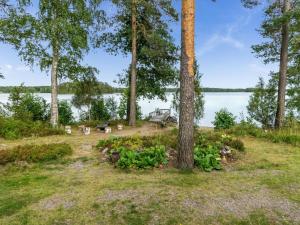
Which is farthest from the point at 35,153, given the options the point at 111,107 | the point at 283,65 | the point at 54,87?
the point at 111,107

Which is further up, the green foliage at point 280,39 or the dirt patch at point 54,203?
the green foliage at point 280,39

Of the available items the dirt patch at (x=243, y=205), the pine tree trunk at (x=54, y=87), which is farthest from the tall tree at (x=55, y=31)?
the dirt patch at (x=243, y=205)

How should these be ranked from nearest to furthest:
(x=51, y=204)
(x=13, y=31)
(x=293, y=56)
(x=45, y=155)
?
(x=51, y=204), (x=45, y=155), (x=13, y=31), (x=293, y=56)

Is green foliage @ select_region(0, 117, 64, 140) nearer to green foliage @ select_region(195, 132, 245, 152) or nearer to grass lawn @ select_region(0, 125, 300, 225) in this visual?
grass lawn @ select_region(0, 125, 300, 225)

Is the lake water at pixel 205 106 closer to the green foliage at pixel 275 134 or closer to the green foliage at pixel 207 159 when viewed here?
the green foliage at pixel 275 134

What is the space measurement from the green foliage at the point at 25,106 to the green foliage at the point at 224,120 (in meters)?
9.85

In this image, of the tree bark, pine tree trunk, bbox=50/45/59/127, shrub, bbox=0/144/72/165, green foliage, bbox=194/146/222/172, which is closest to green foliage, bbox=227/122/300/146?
the tree bark

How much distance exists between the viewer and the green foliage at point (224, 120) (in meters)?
14.8

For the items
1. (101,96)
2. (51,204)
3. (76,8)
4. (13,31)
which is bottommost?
(51,204)

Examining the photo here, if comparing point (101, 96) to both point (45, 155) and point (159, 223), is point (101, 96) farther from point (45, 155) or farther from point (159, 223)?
point (159, 223)

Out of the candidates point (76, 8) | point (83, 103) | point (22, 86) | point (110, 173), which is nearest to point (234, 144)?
point (110, 173)

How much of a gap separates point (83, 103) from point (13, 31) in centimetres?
859

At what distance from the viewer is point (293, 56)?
1908cm

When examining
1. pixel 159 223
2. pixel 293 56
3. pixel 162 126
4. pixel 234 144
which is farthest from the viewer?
pixel 293 56
